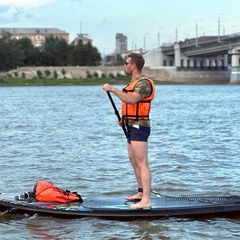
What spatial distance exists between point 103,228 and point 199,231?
135 centimetres

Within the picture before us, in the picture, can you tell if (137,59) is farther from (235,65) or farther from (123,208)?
(235,65)

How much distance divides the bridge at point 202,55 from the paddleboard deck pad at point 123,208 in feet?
322

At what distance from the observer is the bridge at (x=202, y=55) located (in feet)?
368

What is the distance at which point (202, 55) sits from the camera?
134250mm

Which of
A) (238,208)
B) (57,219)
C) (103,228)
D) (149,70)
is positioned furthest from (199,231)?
(149,70)

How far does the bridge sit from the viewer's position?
11219cm

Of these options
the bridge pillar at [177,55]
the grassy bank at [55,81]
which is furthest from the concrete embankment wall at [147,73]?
the grassy bank at [55,81]

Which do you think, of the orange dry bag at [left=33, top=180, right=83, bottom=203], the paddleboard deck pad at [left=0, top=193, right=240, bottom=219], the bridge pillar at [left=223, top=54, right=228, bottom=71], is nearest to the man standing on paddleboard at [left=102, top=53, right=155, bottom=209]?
the paddleboard deck pad at [left=0, top=193, right=240, bottom=219]

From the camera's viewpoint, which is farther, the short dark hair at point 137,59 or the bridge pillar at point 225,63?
the bridge pillar at point 225,63

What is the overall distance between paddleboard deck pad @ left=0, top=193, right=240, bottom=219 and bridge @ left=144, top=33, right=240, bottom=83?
98.1m

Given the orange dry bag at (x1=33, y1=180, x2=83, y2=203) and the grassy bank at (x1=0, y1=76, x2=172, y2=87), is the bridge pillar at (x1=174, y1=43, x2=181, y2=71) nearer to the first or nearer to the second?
the grassy bank at (x1=0, y1=76, x2=172, y2=87)

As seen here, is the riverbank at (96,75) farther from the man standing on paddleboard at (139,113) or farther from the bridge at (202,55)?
the man standing on paddleboard at (139,113)

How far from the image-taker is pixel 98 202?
9.32 meters

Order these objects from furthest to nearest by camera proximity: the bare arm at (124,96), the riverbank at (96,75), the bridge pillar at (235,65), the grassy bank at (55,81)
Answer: the riverbank at (96,75) < the grassy bank at (55,81) < the bridge pillar at (235,65) < the bare arm at (124,96)
